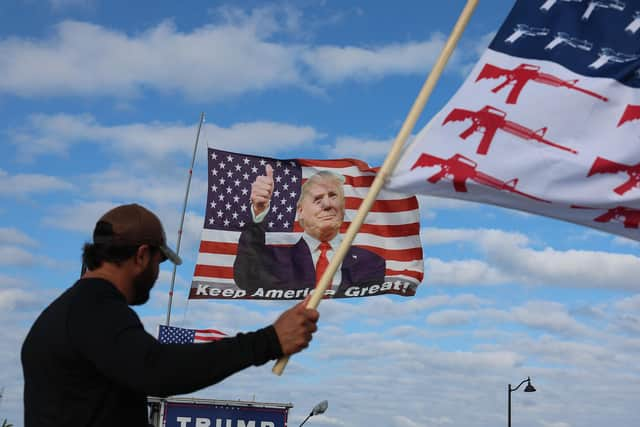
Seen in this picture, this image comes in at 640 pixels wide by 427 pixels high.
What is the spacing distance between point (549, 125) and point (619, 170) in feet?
1.69

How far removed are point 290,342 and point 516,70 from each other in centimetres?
296

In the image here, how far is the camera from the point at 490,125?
5398 mm

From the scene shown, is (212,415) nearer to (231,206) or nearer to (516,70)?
(231,206)

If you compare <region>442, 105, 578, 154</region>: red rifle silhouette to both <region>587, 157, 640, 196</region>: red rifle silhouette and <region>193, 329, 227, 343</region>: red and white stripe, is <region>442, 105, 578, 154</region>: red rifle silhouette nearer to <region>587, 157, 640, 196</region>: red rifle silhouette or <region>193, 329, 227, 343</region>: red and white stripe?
<region>587, 157, 640, 196</region>: red rifle silhouette

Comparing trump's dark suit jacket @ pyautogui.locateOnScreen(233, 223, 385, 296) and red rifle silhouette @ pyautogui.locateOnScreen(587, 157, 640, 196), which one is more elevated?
trump's dark suit jacket @ pyautogui.locateOnScreen(233, 223, 385, 296)

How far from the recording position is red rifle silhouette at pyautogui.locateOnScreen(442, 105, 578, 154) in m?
5.32

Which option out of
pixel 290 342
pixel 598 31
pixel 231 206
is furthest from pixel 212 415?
pixel 290 342

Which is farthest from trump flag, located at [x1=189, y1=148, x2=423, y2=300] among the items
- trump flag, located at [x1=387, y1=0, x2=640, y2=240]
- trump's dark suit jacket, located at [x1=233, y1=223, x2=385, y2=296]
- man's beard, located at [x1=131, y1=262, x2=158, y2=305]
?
man's beard, located at [x1=131, y1=262, x2=158, y2=305]

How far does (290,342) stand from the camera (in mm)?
3543

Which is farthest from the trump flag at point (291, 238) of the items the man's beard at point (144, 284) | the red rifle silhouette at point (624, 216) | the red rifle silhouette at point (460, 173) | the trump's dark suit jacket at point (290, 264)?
the man's beard at point (144, 284)

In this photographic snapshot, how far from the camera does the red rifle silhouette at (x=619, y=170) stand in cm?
545

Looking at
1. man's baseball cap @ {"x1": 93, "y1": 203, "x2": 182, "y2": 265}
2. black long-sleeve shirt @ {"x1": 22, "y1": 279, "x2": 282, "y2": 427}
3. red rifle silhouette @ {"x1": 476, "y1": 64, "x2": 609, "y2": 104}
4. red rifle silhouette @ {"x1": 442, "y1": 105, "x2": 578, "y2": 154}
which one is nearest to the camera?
black long-sleeve shirt @ {"x1": 22, "y1": 279, "x2": 282, "y2": 427}

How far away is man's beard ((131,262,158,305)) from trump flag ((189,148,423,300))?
1394 centimetres

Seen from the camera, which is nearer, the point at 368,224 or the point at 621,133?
the point at 621,133
